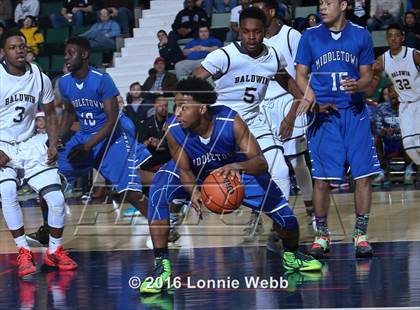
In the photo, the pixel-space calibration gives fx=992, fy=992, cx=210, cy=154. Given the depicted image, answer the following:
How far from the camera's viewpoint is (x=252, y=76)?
8.43 meters

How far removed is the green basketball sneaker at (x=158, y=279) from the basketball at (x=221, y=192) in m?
0.52

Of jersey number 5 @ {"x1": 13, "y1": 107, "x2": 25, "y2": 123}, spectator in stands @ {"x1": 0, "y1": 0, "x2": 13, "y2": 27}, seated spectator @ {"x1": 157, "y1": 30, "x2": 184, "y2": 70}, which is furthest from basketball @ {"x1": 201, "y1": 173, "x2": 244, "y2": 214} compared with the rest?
spectator in stands @ {"x1": 0, "y1": 0, "x2": 13, "y2": 27}

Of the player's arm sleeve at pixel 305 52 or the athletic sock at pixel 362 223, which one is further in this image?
the player's arm sleeve at pixel 305 52

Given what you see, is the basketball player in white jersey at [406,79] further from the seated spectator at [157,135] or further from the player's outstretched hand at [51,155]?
the player's outstretched hand at [51,155]

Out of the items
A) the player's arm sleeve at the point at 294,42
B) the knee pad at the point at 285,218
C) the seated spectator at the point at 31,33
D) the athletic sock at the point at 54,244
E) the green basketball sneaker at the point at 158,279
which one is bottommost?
the seated spectator at the point at 31,33

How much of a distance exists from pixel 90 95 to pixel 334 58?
2.36 metres

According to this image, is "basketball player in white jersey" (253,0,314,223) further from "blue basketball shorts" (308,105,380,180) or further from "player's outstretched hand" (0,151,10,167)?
"player's outstretched hand" (0,151,10,167)

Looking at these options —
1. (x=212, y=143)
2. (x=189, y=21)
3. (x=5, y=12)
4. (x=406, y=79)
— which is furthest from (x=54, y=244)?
(x=5, y=12)

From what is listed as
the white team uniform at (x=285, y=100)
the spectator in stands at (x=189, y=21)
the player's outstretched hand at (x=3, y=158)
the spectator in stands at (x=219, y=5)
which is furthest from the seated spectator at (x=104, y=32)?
the player's outstretched hand at (x=3, y=158)

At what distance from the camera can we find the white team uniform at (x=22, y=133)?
805cm

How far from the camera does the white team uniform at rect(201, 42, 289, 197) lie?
836cm

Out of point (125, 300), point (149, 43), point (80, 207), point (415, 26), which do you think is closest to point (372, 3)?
point (415, 26)

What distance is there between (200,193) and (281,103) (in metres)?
2.71

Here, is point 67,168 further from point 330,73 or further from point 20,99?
point 330,73
